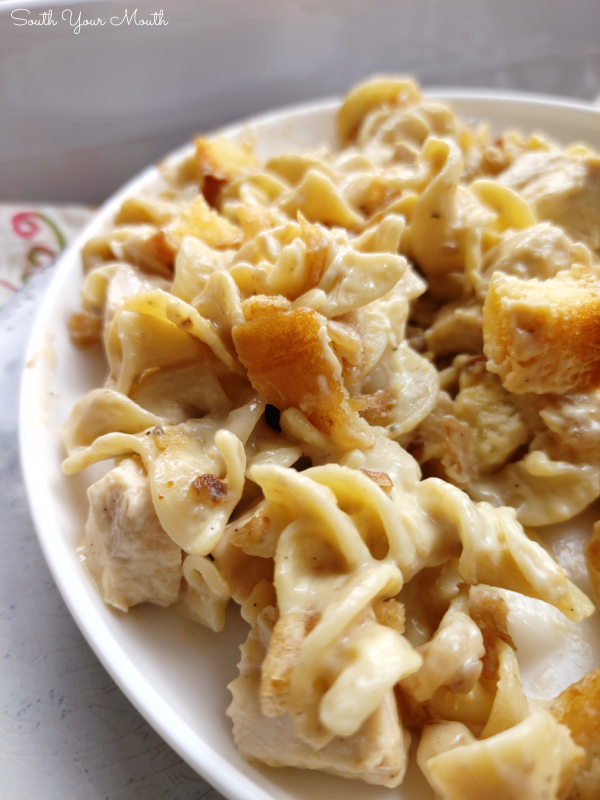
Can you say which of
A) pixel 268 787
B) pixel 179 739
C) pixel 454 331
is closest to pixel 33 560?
pixel 179 739

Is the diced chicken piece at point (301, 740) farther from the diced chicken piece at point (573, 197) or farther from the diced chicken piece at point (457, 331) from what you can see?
the diced chicken piece at point (573, 197)

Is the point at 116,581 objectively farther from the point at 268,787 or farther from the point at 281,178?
the point at 281,178

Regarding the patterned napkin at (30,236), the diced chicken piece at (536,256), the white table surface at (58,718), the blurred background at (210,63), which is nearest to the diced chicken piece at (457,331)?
the diced chicken piece at (536,256)

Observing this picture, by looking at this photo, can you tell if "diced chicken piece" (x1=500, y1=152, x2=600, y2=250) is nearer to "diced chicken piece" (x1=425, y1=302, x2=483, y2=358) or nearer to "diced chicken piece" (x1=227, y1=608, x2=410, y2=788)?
"diced chicken piece" (x1=425, y1=302, x2=483, y2=358)

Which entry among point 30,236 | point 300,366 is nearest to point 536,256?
point 300,366

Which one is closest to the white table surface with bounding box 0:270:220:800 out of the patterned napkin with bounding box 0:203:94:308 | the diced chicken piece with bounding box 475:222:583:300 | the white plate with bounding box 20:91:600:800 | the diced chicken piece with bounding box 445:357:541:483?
A: the white plate with bounding box 20:91:600:800

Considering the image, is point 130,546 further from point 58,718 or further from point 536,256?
point 536,256
